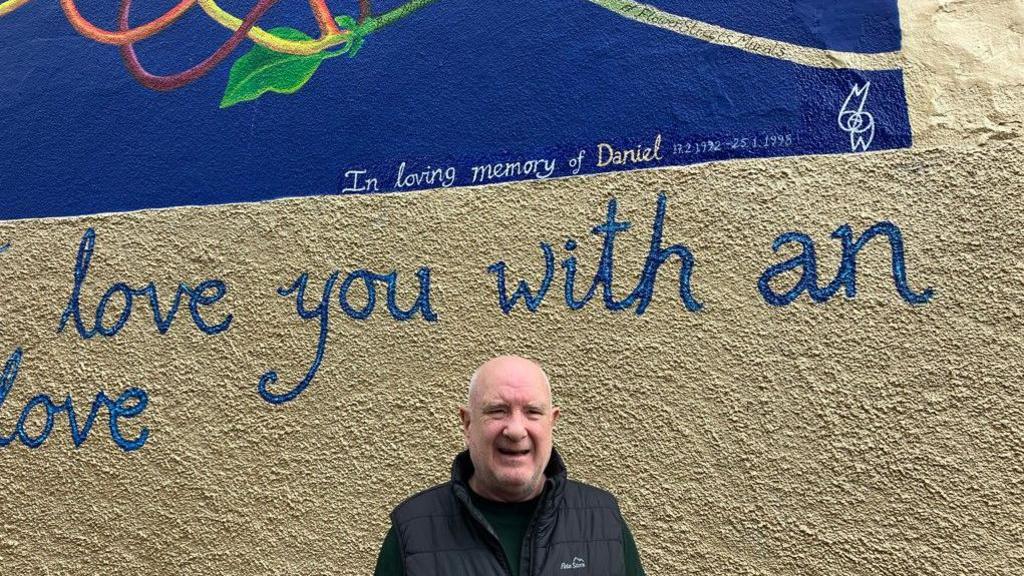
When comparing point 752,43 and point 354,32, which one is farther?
point 354,32

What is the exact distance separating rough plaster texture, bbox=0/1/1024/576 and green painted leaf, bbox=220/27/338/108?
46cm

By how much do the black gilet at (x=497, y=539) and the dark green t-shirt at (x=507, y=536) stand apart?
0.02m

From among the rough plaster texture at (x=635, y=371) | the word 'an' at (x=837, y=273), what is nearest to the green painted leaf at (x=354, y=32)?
the rough plaster texture at (x=635, y=371)

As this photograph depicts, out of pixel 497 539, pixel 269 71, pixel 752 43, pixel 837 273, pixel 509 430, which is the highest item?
pixel 269 71

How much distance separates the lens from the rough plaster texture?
2576mm

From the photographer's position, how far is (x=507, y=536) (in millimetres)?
1850

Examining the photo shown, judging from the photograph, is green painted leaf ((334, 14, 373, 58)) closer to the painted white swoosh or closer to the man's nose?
the painted white swoosh

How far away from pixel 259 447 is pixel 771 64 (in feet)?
6.94

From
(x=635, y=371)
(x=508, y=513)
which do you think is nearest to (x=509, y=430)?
(x=508, y=513)

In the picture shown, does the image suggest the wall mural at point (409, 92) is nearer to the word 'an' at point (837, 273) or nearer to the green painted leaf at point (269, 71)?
the green painted leaf at point (269, 71)

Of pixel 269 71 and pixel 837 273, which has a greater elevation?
pixel 269 71

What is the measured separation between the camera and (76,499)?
3.10 m
